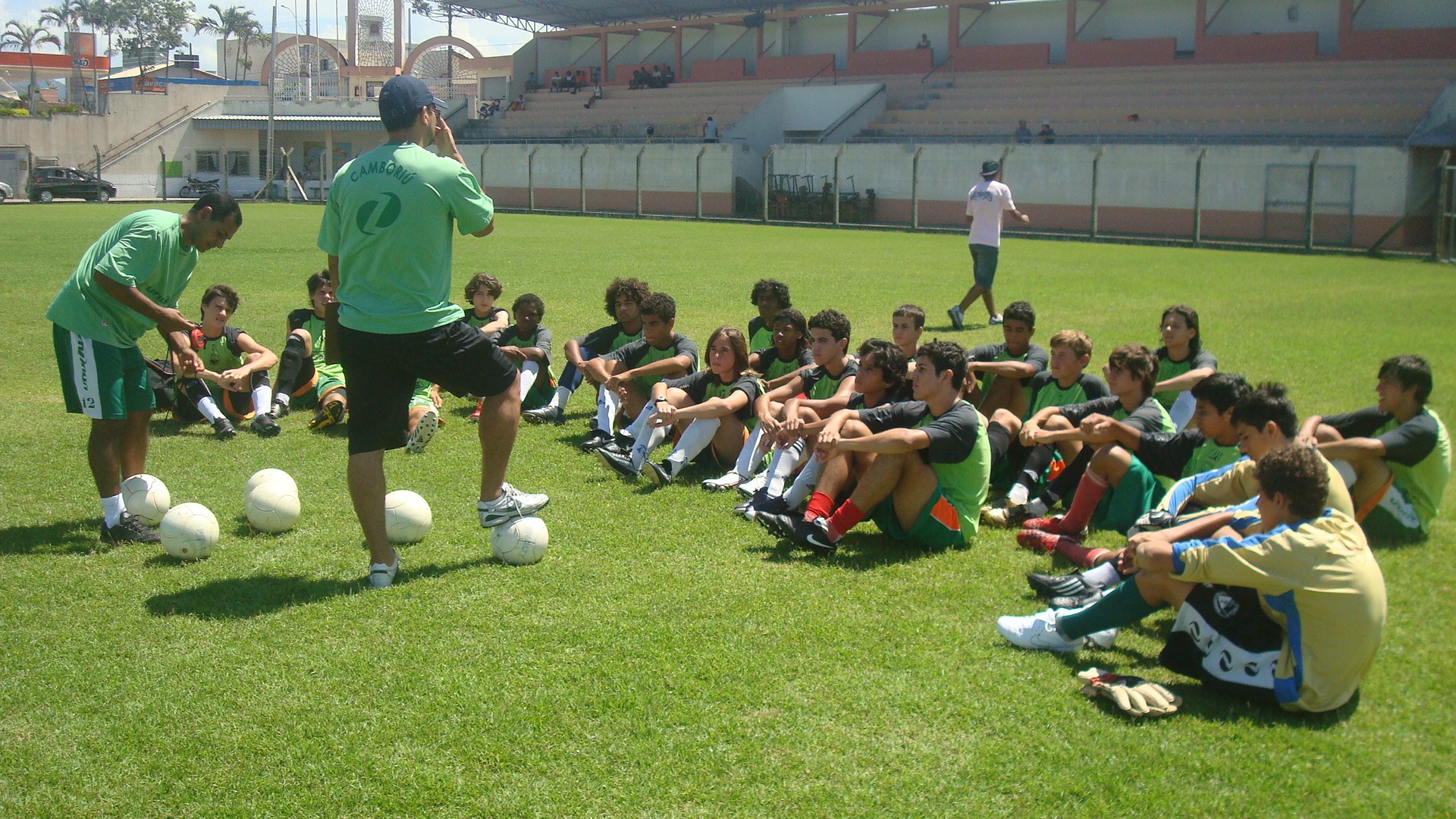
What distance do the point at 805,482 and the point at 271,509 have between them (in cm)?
305

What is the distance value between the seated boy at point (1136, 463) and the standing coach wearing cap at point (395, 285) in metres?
3.19

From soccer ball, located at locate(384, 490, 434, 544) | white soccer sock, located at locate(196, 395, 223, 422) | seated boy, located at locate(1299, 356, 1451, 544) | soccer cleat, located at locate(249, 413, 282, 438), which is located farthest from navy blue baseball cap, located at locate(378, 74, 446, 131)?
seated boy, located at locate(1299, 356, 1451, 544)

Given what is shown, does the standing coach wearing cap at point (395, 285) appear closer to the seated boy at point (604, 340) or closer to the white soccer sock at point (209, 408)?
the seated boy at point (604, 340)

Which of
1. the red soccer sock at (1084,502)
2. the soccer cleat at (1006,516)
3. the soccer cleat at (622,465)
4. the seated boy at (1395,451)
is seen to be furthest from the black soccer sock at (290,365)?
the seated boy at (1395,451)

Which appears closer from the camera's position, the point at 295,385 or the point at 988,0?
the point at 295,385

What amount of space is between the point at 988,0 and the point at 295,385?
4586 cm

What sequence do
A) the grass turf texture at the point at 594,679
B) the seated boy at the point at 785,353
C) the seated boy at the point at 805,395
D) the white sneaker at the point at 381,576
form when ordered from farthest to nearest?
the seated boy at the point at 785,353, the seated boy at the point at 805,395, the white sneaker at the point at 381,576, the grass turf texture at the point at 594,679

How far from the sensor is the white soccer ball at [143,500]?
20.4 feet

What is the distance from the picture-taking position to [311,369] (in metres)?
9.91

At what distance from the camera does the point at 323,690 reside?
4.24 meters

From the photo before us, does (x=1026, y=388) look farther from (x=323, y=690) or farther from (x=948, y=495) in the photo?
(x=323, y=690)

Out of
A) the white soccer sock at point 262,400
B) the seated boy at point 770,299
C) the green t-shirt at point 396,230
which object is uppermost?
the green t-shirt at point 396,230

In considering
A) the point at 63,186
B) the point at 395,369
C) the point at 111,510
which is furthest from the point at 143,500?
the point at 63,186

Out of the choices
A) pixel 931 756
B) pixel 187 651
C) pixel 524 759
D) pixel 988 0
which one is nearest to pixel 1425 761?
pixel 931 756
